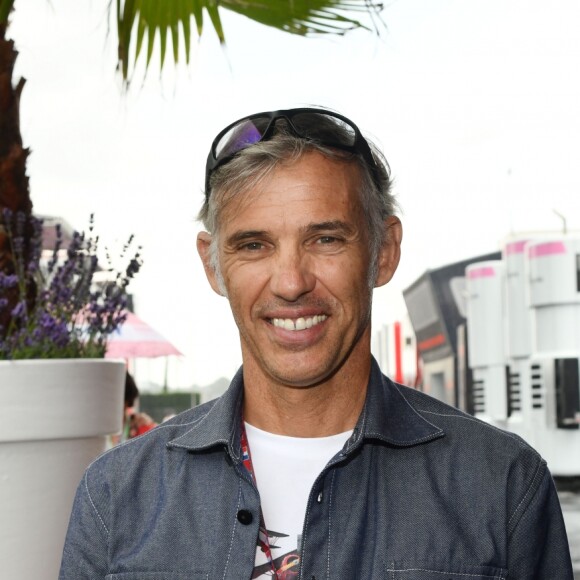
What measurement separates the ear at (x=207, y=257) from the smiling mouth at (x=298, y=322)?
0.58 ft

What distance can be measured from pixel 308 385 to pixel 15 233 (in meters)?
1.39

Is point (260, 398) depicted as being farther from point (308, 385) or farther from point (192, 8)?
point (192, 8)

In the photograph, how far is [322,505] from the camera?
1567 mm

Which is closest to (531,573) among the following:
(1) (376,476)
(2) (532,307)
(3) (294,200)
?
(1) (376,476)

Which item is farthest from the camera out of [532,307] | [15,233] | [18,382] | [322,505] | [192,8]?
[532,307]

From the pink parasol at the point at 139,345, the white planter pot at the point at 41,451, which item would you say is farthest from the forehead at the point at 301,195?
the pink parasol at the point at 139,345

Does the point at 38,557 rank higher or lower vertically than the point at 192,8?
lower

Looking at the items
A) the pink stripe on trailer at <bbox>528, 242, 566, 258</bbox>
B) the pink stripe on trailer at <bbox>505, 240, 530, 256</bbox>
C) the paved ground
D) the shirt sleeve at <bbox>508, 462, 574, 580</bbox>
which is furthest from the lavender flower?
the pink stripe on trailer at <bbox>505, 240, 530, 256</bbox>

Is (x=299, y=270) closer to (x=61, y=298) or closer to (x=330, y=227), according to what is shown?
(x=330, y=227)

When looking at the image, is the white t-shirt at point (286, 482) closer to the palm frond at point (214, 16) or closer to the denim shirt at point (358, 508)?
the denim shirt at point (358, 508)

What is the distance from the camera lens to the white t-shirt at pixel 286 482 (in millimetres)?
1571

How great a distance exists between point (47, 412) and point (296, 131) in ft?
3.35

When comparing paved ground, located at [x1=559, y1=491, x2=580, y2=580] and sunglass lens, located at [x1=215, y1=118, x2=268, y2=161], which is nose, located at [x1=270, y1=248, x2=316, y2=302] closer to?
sunglass lens, located at [x1=215, y1=118, x2=268, y2=161]

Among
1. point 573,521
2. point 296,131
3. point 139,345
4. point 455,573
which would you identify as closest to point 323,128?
point 296,131
